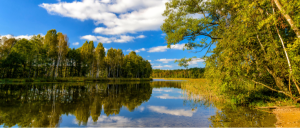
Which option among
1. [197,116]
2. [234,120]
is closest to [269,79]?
[234,120]

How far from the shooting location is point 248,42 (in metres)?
8.83

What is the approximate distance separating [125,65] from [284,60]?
6731 cm

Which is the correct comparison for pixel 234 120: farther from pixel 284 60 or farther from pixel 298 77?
pixel 284 60

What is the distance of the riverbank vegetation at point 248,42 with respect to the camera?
25.2 ft

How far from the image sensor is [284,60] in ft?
26.9

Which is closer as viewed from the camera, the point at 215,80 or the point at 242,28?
the point at 242,28

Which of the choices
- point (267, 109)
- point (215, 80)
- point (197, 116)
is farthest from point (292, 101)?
point (197, 116)

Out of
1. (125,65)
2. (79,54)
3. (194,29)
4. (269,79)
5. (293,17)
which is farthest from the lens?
(125,65)

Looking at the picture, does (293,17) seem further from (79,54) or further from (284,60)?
(79,54)

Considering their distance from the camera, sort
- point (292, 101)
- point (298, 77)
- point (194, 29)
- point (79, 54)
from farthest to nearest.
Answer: point (79, 54), point (194, 29), point (292, 101), point (298, 77)

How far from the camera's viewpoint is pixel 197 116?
346 inches

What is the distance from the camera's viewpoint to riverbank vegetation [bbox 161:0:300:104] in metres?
7.67

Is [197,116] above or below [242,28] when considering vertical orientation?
below

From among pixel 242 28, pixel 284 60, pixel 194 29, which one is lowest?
pixel 284 60
